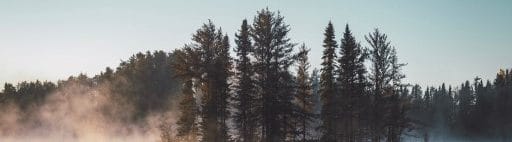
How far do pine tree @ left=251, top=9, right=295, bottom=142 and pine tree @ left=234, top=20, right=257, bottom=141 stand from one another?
709mm

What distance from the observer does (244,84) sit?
45281mm

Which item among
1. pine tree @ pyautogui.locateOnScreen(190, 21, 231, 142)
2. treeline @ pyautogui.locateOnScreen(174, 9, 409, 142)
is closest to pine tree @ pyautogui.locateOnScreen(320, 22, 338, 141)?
treeline @ pyautogui.locateOnScreen(174, 9, 409, 142)

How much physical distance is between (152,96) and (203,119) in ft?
140

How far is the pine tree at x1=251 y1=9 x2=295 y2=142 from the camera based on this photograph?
43.3 metres

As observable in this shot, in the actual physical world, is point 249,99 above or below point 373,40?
below

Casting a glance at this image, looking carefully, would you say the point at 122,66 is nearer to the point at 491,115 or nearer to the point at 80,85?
the point at 80,85

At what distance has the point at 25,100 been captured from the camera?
446 ft

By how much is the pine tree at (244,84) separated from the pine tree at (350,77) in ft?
29.3

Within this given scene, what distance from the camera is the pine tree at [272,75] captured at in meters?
43.3

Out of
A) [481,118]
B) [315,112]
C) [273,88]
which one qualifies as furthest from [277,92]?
[481,118]

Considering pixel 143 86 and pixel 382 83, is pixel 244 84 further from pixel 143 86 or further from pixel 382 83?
pixel 143 86

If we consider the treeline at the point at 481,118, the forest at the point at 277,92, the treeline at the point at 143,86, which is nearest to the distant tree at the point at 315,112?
the forest at the point at 277,92

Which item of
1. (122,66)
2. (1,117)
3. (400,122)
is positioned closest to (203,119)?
(400,122)

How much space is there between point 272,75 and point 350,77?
11320 mm
